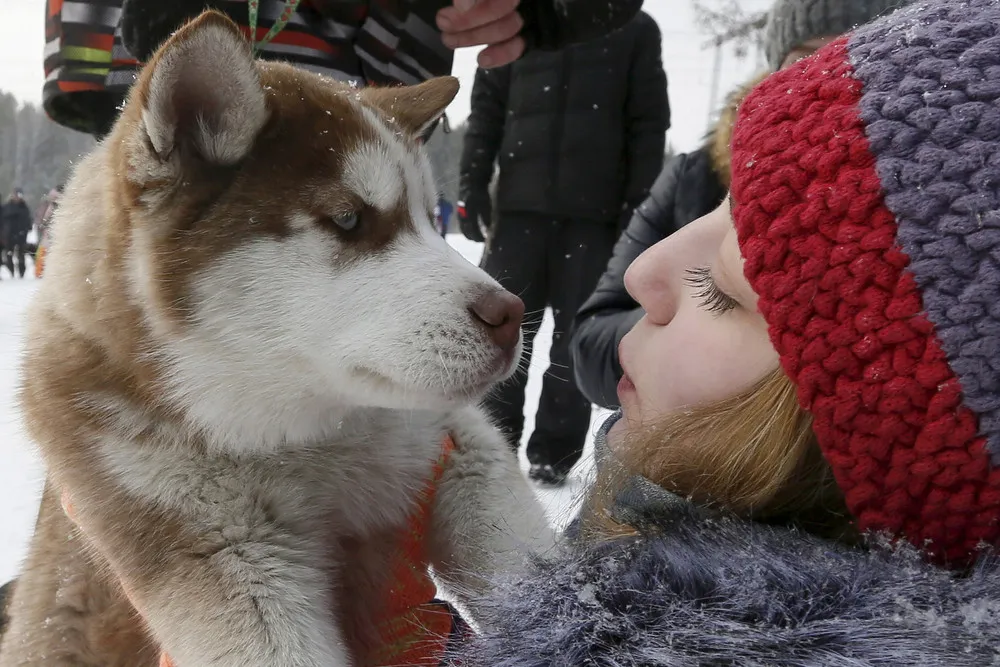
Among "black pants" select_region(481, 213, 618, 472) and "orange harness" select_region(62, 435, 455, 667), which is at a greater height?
"orange harness" select_region(62, 435, 455, 667)

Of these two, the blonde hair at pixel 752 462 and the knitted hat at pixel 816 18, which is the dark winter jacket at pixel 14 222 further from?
the blonde hair at pixel 752 462

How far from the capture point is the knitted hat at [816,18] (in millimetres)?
2471

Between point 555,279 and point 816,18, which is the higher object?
point 816,18

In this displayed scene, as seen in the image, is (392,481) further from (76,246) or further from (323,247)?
(76,246)

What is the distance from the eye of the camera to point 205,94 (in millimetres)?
1330

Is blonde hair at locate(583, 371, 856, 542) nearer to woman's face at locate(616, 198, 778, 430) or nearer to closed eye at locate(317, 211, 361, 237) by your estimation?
woman's face at locate(616, 198, 778, 430)

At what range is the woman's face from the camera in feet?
3.55

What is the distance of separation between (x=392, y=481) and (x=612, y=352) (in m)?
0.97

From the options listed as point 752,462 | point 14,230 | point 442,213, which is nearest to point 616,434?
point 752,462

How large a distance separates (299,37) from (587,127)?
2.12 m

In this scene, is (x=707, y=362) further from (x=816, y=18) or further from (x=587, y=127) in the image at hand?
(x=587, y=127)

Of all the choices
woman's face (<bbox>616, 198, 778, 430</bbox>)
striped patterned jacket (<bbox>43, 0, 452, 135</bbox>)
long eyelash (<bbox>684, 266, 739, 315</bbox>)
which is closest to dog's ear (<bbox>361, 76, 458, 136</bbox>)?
striped patterned jacket (<bbox>43, 0, 452, 135</bbox>)

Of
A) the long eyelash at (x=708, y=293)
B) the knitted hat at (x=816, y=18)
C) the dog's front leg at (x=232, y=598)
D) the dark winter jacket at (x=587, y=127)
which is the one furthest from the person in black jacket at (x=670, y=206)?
the dog's front leg at (x=232, y=598)

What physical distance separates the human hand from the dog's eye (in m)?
0.84
